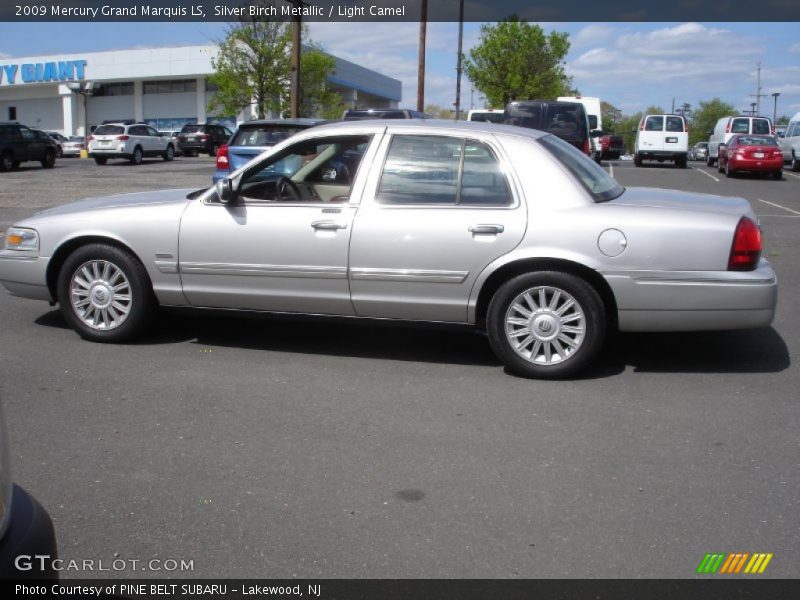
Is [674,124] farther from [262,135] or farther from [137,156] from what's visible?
[262,135]

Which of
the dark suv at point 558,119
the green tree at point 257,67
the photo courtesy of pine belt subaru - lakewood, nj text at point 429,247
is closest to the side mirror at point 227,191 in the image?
the photo courtesy of pine belt subaru - lakewood, nj text at point 429,247

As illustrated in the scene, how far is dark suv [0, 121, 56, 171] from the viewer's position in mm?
29102

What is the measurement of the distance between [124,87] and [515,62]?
29.0m

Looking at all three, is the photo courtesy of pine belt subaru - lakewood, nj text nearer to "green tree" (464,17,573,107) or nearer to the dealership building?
"green tree" (464,17,573,107)

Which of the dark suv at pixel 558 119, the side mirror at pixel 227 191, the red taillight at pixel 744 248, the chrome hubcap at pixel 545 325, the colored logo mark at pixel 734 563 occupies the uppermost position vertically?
the dark suv at pixel 558 119

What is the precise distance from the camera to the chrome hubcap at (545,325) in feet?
18.1

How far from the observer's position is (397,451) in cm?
438

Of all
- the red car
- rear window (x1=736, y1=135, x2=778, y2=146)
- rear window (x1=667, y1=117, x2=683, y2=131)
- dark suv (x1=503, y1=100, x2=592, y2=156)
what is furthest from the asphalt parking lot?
rear window (x1=667, y1=117, x2=683, y2=131)

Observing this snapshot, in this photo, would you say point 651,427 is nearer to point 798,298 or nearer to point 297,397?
point 297,397

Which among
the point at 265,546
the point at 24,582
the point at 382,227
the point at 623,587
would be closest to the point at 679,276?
the point at 382,227

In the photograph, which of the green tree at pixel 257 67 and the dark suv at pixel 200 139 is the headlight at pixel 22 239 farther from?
the dark suv at pixel 200 139

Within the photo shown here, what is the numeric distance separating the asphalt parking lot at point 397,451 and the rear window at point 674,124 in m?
27.0

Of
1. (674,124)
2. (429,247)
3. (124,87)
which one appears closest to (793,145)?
(674,124)

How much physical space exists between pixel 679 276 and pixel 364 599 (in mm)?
3199
